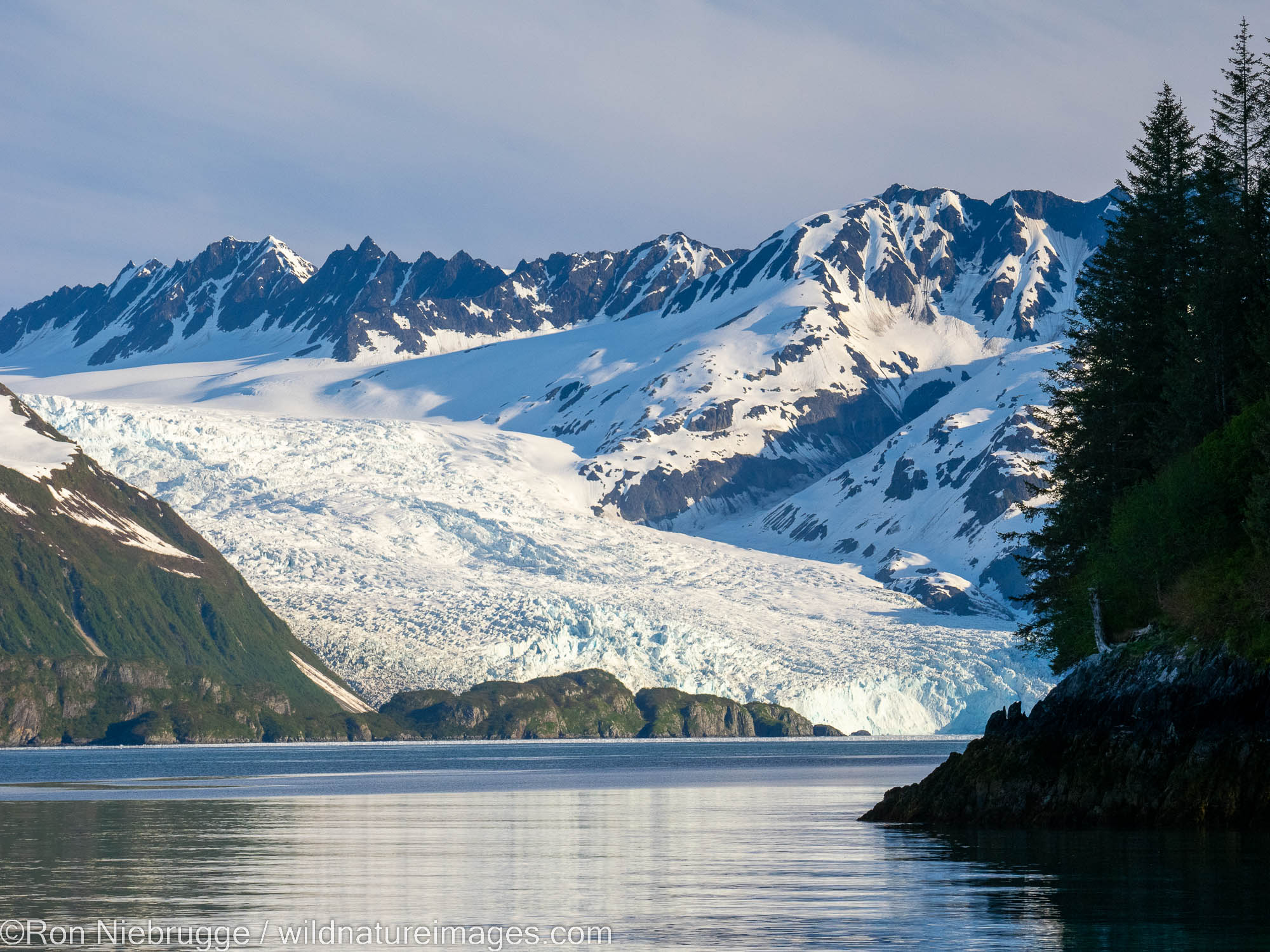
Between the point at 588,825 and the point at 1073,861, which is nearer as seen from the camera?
the point at 1073,861

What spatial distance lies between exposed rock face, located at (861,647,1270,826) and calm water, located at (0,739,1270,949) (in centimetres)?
242

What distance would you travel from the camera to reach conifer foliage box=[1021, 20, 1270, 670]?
6200 cm

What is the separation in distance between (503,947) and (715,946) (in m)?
4.56

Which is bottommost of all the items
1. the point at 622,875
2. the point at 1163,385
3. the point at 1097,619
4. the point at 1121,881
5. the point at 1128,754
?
the point at 622,875

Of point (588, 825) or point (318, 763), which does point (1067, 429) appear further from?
point (318, 763)

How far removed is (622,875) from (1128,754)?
61.2 feet

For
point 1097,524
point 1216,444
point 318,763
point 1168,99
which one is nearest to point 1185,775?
point 1216,444

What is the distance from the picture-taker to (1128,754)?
181 ft

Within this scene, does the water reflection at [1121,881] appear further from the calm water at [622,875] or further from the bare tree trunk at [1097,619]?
the bare tree trunk at [1097,619]

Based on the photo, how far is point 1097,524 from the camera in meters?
74.2

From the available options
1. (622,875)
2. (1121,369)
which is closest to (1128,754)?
(622,875)

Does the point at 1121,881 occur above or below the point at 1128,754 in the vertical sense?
below

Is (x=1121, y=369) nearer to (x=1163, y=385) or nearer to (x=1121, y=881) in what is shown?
(x=1163, y=385)

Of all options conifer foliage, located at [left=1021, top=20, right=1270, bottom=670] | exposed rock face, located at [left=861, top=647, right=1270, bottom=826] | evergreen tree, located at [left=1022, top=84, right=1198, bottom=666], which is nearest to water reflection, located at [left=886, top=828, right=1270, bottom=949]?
exposed rock face, located at [left=861, top=647, right=1270, bottom=826]
